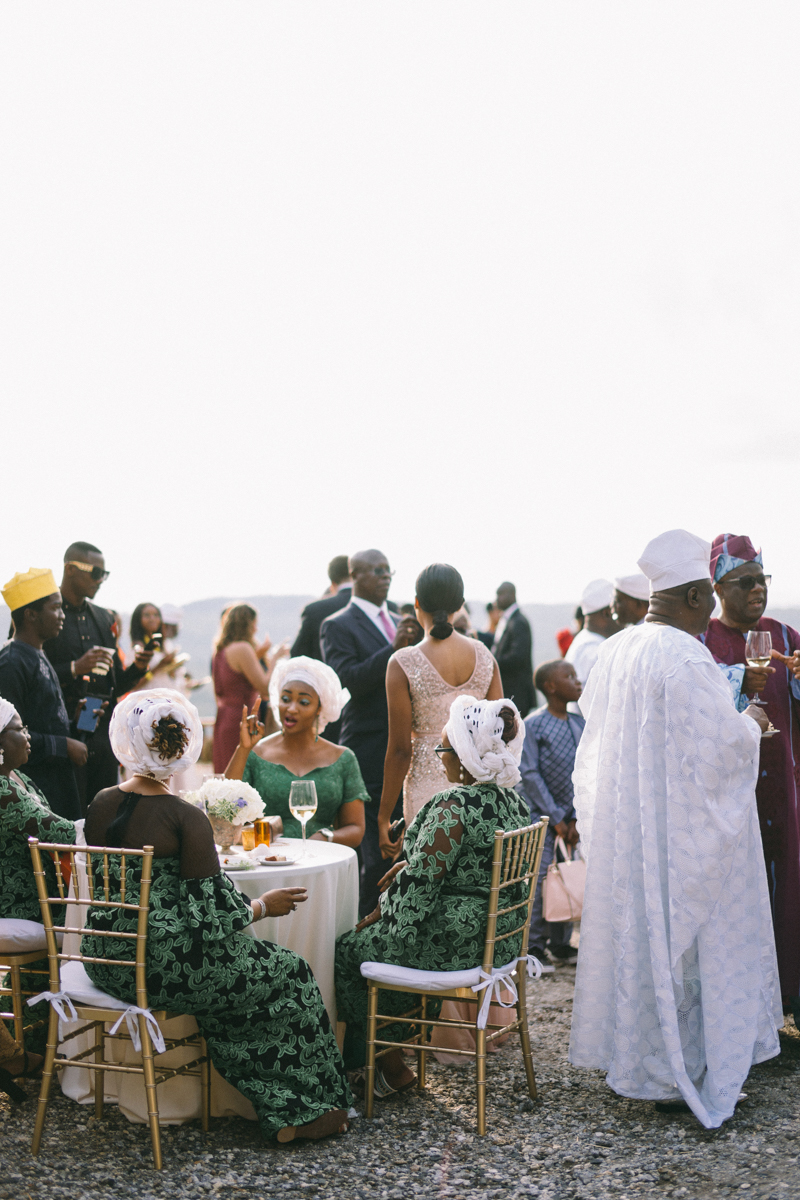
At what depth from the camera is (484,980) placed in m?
3.52

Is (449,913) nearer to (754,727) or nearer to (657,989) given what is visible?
(657,989)

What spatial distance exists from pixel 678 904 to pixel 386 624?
2.74 meters

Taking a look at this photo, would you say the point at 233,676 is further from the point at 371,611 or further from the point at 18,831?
the point at 18,831

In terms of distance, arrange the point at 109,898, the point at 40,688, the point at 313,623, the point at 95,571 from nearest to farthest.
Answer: the point at 109,898
the point at 40,688
the point at 95,571
the point at 313,623

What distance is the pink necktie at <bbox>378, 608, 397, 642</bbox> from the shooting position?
584 centimetres

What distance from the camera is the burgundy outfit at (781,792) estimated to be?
4316 mm

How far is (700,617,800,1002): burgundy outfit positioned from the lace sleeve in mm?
1615

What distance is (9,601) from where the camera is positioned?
480 centimetres

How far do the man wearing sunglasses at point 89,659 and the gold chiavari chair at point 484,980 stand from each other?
2.51 metres

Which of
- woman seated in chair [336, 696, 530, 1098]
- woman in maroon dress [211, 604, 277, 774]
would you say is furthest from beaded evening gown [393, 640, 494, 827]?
woman in maroon dress [211, 604, 277, 774]

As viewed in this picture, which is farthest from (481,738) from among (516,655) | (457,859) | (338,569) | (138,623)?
(138,623)

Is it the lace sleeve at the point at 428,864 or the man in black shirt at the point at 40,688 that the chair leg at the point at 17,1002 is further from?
the lace sleeve at the point at 428,864

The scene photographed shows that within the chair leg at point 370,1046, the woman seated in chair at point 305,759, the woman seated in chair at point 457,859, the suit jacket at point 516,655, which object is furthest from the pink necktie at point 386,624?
the suit jacket at point 516,655

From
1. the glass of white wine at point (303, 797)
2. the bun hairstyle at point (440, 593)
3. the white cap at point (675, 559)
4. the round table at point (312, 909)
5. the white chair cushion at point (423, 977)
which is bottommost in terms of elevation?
the white chair cushion at point (423, 977)
